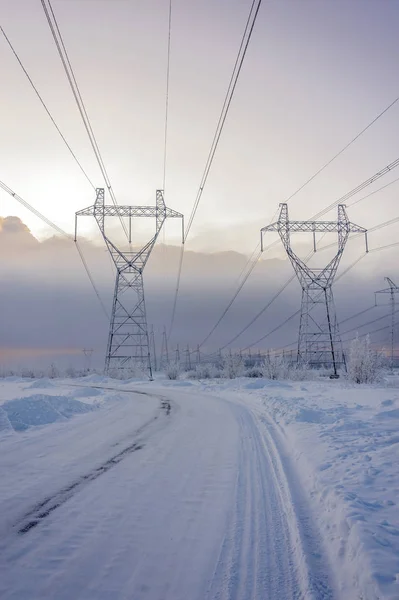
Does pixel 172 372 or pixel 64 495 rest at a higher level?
pixel 172 372

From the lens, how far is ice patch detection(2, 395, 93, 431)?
471 inches

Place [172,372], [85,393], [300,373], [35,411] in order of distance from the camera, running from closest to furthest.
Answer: [35,411] < [85,393] < [300,373] < [172,372]

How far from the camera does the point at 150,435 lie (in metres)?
9.97

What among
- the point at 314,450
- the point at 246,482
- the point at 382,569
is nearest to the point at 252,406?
the point at 314,450

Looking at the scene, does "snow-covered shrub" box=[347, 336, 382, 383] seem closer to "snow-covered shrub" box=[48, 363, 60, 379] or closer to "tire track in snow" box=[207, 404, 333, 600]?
"tire track in snow" box=[207, 404, 333, 600]

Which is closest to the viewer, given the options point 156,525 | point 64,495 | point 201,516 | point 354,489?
point 156,525

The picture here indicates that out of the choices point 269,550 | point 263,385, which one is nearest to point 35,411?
point 269,550

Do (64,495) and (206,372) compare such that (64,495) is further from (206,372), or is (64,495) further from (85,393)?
(206,372)

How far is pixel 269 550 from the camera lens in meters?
3.91

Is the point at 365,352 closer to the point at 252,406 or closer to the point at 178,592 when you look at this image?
the point at 252,406

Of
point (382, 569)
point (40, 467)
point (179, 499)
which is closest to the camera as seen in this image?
point (382, 569)

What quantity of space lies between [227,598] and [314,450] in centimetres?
533

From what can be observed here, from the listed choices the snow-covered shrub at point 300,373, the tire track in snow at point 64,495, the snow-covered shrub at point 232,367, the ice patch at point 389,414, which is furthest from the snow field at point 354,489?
the snow-covered shrub at point 232,367

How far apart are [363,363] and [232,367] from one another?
64.0 ft
